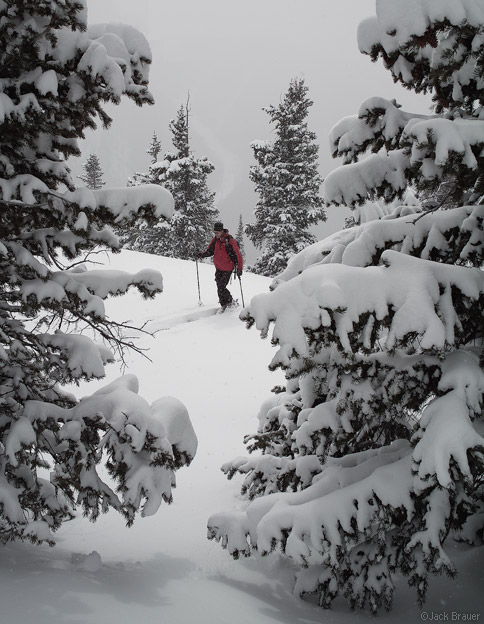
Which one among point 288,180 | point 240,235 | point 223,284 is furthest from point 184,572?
point 240,235

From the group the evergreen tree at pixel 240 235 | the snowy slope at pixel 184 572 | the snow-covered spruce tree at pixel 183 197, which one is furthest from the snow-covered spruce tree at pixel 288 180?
the evergreen tree at pixel 240 235

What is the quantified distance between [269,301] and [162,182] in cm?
2888

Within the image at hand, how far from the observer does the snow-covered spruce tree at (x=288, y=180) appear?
2745cm

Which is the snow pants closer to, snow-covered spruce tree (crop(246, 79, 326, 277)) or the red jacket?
the red jacket

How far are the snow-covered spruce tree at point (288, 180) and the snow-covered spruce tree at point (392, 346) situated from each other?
23.6 metres

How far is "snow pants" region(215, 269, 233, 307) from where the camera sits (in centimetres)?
1358

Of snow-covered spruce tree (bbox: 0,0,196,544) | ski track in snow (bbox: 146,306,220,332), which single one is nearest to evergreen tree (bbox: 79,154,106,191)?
ski track in snow (bbox: 146,306,220,332)

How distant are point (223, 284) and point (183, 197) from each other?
706 inches

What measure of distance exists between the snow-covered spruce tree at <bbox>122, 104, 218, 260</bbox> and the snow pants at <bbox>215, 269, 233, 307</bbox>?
12.7 meters

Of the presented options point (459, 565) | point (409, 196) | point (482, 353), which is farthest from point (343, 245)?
point (459, 565)

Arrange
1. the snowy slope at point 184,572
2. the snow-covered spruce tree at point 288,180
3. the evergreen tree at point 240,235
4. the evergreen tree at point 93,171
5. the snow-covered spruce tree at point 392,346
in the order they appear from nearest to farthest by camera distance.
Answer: the snow-covered spruce tree at point 392,346, the snowy slope at point 184,572, the snow-covered spruce tree at point 288,180, the evergreen tree at point 93,171, the evergreen tree at point 240,235

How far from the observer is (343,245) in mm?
4383

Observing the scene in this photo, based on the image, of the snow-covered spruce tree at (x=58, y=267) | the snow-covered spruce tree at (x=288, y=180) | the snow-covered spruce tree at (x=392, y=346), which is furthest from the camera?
the snow-covered spruce tree at (x=288, y=180)

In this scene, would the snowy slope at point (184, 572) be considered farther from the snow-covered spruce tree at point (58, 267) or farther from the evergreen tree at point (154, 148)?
the evergreen tree at point (154, 148)
